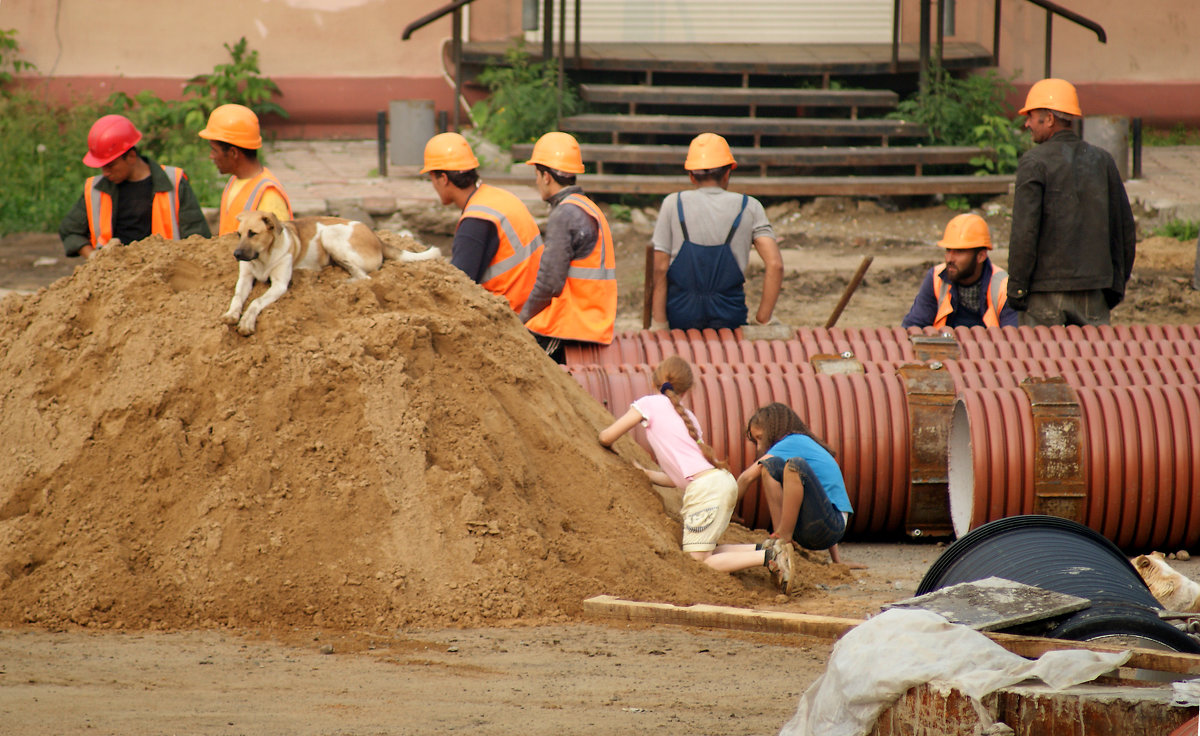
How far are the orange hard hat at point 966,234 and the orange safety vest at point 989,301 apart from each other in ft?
1.48

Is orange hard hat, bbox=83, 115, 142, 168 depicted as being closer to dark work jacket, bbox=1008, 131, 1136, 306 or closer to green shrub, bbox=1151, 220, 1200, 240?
dark work jacket, bbox=1008, 131, 1136, 306

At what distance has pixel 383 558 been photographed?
5.35 meters

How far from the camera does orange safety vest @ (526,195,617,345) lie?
735 cm

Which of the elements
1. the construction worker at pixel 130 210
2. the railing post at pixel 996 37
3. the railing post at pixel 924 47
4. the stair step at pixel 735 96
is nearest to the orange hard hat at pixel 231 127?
the construction worker at pixel 130 210

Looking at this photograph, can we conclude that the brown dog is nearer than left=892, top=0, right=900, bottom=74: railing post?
Yes

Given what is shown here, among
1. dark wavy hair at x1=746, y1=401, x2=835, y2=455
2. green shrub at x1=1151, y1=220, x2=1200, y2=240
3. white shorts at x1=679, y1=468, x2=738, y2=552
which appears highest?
green shrub at x1=1151, y1=220, x2=1200, y2=240

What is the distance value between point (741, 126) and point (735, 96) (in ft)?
1.65

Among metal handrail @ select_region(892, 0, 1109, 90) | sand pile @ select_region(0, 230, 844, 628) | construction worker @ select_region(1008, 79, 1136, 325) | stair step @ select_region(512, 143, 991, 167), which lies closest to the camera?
sand pile @ select_region(0, 230, 844, 628)

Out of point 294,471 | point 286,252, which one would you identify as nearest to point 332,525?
point 294,471

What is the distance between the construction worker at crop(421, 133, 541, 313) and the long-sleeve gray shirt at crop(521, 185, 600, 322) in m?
0.14

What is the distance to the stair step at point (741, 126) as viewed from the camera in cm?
1525

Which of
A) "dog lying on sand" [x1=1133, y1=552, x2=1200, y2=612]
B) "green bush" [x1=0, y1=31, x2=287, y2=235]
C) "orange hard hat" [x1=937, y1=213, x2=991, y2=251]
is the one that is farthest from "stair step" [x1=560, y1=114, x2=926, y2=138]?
"dog lying on sand" [x1=1133, y1=552, x2=1200, y2=612]

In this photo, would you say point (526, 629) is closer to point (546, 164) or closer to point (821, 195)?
point (546, 164)

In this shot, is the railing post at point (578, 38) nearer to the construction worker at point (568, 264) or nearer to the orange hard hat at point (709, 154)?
the orange hard hat at point (709, 154)
